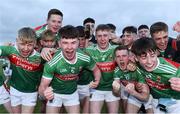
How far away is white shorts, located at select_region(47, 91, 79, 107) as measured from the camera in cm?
613

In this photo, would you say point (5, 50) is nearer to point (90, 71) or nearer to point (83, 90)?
point (90, 71)

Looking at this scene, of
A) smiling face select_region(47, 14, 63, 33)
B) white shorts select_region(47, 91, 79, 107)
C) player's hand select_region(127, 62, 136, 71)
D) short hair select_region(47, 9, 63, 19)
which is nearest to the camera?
white shorts select_region(47, 91, 79, 107)

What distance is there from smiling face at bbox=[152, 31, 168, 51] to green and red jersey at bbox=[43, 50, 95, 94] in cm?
140

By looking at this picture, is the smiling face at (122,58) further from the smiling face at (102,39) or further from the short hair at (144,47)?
the short hair at (144,47)

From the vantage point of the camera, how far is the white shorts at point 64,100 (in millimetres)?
6133

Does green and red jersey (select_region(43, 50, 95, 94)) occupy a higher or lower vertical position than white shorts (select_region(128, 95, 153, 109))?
higher

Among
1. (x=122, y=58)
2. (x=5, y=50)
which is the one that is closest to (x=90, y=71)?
(x=122, y=58)

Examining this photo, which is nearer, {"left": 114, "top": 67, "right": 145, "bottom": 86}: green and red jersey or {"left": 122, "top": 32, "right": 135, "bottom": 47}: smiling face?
{"left": 114, "top": 67, "right": 145, "bottom": 86}: green and red jersey

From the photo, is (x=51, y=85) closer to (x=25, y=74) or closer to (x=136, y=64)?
(x=25, y=74)

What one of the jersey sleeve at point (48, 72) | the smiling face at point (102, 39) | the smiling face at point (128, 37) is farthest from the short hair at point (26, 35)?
the smiling face at point (128, 37)

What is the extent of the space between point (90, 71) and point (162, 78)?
1.68 metres

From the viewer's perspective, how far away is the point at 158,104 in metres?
5.85

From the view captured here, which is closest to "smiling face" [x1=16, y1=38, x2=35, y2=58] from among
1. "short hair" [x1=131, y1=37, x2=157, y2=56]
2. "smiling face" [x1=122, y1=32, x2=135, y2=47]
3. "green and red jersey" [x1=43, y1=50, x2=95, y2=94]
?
"green and red jersey" [x1=43, y1=50, x2=95, y2=94]

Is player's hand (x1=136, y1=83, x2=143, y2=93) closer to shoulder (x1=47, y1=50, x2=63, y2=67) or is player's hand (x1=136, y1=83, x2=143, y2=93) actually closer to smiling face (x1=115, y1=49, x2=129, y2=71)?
smiling face (x1=115, y1=49, x2=129, y2=71)
